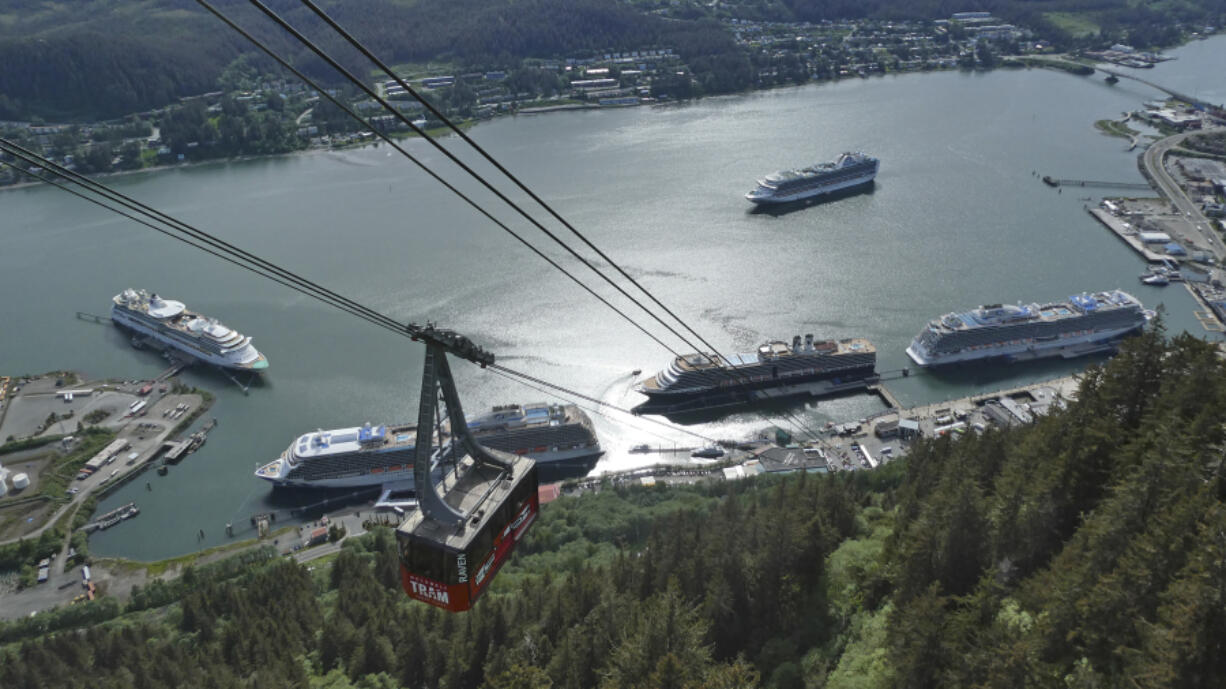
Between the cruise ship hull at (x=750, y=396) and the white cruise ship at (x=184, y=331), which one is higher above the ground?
the white cruise ship at (x=184, y=331)

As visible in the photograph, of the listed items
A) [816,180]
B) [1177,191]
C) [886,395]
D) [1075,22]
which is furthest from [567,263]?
Answer: [1075,22]

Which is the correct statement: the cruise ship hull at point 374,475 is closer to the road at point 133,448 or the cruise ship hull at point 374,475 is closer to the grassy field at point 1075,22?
the road at point 133,448

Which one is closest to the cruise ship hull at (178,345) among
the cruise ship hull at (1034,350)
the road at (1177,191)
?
the cruise ship hull at (1034,350)

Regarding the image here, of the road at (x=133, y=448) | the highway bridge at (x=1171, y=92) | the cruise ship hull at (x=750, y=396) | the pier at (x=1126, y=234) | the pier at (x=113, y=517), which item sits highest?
the highway bridge at (x=1171, y=92)

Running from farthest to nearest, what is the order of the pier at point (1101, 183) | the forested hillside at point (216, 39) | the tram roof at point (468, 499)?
the forested hillside at point (216, 39) → the pier at point (1101, 183) → the tram roof at point (468, 499)

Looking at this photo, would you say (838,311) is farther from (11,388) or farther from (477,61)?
(477,61)

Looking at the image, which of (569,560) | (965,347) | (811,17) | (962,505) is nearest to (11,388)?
(569,560)

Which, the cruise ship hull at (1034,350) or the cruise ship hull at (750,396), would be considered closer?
the cruise ship hull at (750,396)

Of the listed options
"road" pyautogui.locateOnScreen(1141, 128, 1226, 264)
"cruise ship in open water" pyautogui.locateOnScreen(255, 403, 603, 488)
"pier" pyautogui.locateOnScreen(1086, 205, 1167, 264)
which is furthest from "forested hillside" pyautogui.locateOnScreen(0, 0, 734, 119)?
"cruise ship in open water" pyautogui.locateOnScreen(255, 403, 603, 488)

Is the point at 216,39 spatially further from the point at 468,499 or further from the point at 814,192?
the point at 468,499
